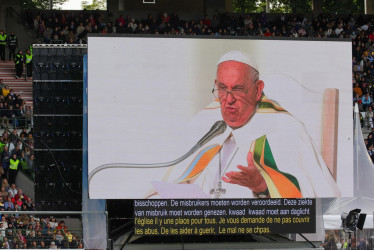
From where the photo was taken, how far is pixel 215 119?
43.4 ft

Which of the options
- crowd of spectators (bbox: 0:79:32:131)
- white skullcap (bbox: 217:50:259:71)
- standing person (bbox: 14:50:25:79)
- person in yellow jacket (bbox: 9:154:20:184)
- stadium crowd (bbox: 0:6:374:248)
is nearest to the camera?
white skullcap (bbox: 217:50:259:71)

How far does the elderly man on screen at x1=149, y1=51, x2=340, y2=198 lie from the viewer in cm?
1324

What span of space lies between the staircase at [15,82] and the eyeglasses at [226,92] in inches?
475

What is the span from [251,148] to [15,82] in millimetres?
14088

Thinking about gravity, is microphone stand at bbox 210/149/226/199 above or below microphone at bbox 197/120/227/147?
below

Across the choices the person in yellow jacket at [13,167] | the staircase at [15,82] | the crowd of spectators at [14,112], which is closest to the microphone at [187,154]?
the person in yellow jacket at [13,167]

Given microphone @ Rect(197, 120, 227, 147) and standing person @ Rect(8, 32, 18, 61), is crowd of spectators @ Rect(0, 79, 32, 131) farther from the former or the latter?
microphone @ Rect(197, 120, 227, 147)

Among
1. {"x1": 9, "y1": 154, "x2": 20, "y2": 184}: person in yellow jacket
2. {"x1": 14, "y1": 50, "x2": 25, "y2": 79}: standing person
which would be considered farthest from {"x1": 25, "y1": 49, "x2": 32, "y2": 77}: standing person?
{"x1": 9, "y1": 154, "x2": 20, "y2": 184}: person in yellow jacket

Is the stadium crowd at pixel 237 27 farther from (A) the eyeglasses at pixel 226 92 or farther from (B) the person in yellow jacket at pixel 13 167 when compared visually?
(A) the eyeglasses at pixel 226 92

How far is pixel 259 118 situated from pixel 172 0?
20756 millimetres

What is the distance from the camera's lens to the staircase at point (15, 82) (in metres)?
24.7

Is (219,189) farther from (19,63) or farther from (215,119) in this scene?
(19,63)

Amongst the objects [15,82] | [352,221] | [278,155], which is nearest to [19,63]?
[15,82]

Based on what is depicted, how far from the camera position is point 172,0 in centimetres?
3338
